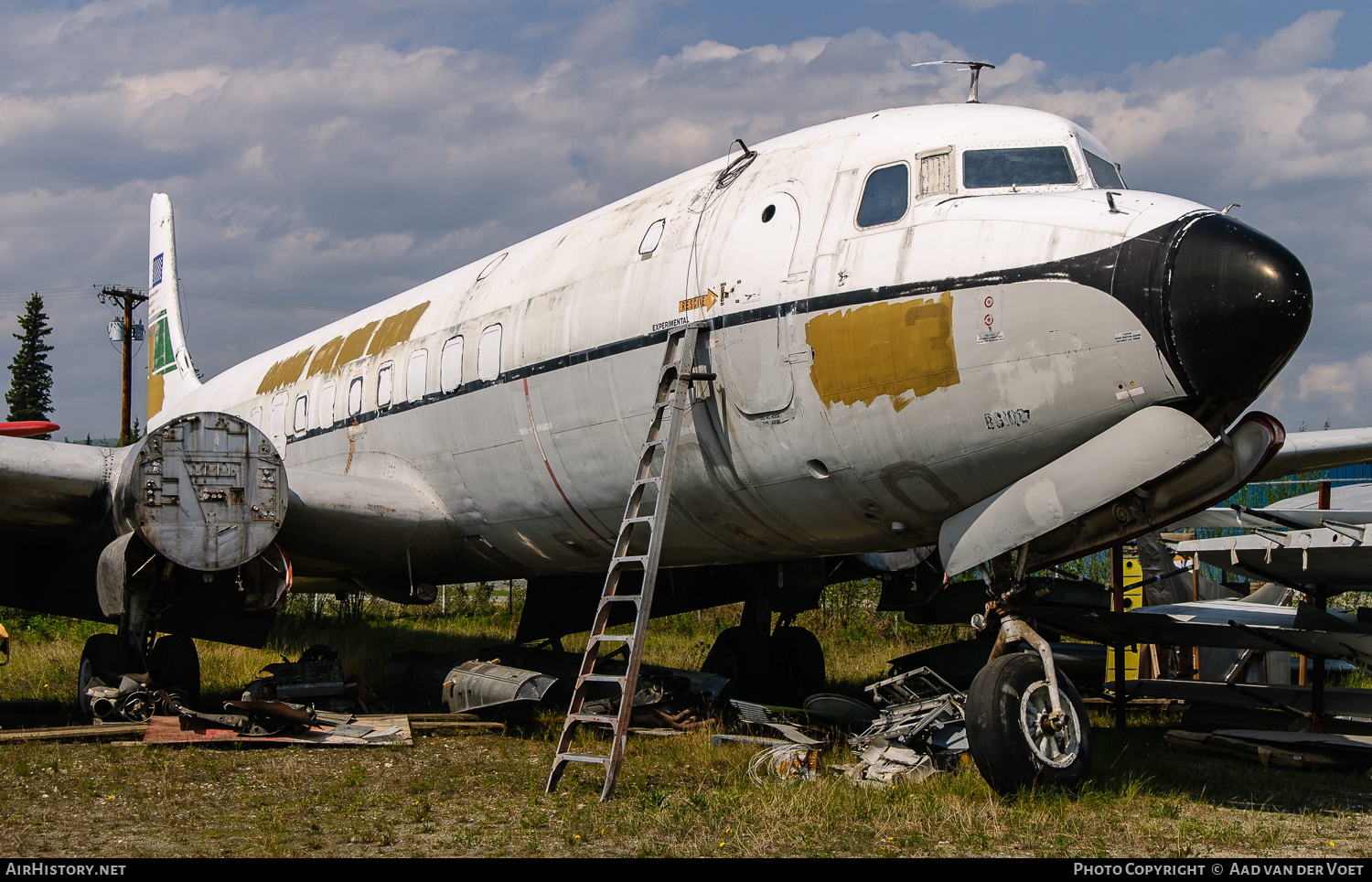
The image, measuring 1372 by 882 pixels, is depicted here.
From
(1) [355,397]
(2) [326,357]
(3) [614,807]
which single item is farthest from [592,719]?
(2) [326,357]

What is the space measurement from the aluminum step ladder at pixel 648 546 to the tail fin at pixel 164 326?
510 inches

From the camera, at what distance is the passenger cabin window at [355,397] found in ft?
39.4

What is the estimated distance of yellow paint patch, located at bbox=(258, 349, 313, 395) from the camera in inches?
548

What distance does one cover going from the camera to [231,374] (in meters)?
16.7

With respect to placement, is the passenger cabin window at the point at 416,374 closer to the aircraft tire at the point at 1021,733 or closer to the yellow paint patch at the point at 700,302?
the yellow paint patch at the point at 700,302

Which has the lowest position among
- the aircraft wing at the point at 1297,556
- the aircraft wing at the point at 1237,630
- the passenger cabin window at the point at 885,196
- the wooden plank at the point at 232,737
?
the wooden plank at the point at 232,737

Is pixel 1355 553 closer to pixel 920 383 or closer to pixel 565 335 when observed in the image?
pixel 920 383

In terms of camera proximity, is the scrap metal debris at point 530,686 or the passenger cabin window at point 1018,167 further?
the scrap metal debris at point 530,686

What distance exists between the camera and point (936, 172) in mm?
7148

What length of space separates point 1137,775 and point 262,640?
319 inches

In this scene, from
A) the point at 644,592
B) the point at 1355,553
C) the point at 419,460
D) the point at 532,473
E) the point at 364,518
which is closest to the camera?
the point at 644,592

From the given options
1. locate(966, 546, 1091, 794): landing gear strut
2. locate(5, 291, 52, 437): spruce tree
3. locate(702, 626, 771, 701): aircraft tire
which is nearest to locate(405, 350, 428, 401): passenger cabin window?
locate(702, 626, 771, 701): aircraft tire

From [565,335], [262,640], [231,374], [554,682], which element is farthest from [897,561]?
[231,374]

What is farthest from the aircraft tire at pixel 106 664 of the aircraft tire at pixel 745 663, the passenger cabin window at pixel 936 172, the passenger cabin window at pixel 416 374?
the passenger cabin window at pixel 936 172
